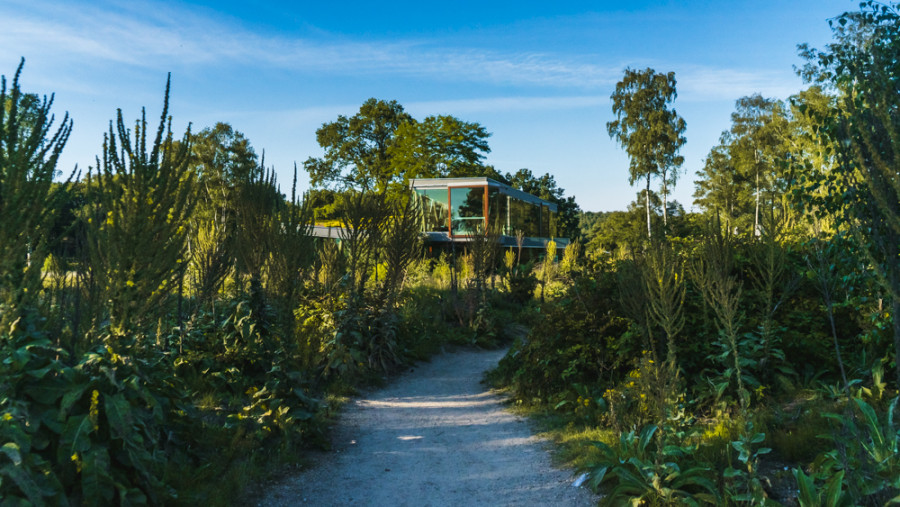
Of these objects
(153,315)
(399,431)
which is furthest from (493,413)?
(153,315)

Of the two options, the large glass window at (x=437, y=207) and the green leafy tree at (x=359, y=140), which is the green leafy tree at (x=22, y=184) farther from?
the green leafy tree at (x=359, y=140)

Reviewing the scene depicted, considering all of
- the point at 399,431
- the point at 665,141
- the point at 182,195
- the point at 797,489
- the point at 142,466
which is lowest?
the point at 399,431

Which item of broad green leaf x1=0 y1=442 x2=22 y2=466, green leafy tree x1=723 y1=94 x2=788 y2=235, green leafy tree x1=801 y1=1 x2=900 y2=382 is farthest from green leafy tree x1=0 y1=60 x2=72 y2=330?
green leafy tree x1=723 y1=94 x2=788 y2=235

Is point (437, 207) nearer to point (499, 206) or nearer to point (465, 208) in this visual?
point (465, 208)

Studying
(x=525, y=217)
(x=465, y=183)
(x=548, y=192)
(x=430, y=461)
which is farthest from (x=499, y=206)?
(x=548, y=192)

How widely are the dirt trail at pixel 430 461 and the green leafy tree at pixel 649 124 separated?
90.0 feet

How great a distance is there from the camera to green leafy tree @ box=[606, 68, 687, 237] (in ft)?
105

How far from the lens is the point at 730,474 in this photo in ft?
11.4

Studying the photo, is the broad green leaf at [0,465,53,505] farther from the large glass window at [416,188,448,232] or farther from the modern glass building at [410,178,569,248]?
the large glass window at [416,188,448,232]

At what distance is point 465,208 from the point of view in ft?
76.2

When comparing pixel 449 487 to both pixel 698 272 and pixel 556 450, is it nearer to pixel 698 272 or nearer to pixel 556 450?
pixel 556 450

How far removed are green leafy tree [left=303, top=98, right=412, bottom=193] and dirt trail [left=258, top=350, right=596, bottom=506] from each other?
29805 millimetres

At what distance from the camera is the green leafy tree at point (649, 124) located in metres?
32.1

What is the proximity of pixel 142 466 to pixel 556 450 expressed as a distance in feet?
11.7
